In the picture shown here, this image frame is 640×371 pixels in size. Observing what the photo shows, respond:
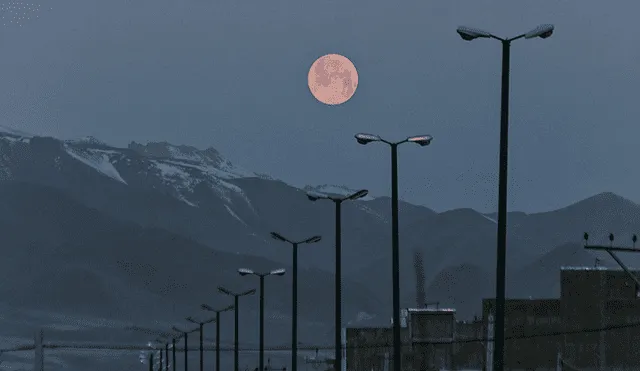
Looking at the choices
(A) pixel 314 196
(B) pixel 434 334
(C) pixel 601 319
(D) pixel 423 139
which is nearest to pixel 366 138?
(D) pixel 423 139

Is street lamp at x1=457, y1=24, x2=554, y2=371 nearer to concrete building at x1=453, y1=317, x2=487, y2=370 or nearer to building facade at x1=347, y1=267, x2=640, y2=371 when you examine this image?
building facade at x1=347, y1=267, x2=640, y2=371

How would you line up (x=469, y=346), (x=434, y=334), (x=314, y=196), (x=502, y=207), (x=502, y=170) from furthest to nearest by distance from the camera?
(x=469, y=346) < (x=434, y=334) < (x=314, y=196) < (x=502, y=207) < (x=502, y=170)

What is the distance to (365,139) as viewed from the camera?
62344mm

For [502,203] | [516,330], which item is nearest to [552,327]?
[516,330]

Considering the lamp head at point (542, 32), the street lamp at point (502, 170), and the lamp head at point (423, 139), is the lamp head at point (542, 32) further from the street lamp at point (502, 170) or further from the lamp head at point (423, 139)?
the lamp head at point (423, 139)

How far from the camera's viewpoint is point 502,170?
152 ft

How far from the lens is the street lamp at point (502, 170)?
147 feet

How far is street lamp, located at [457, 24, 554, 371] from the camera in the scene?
4469 centimetres

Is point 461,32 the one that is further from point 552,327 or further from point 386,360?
point 386,360

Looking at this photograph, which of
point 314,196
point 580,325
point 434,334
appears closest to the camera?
point 314,196

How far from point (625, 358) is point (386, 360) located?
113 ft

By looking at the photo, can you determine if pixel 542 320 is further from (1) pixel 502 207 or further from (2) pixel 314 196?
(1) pixel 502 207

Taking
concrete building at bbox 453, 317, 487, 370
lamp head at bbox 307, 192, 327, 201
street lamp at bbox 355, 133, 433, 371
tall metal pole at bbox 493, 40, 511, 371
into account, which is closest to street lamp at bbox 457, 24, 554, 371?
tall metal pole at bbox 493, 40, 511, 371

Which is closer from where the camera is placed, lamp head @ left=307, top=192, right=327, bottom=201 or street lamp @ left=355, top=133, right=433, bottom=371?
street lamp @ left=355, top=133, right=433, bottom=371
